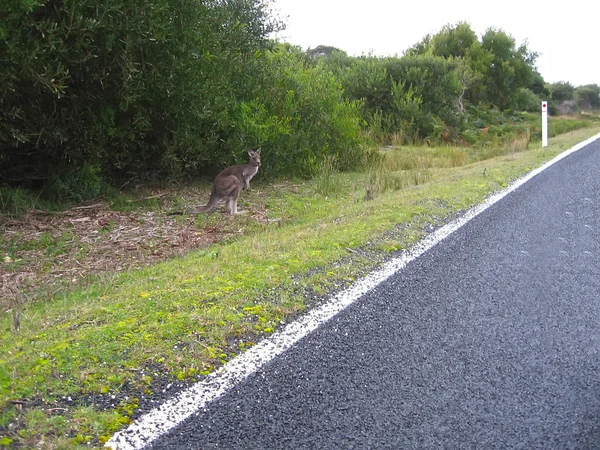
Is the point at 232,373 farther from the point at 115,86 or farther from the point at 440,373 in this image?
the point at 115,86

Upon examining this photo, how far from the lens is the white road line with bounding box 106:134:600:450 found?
308 cm

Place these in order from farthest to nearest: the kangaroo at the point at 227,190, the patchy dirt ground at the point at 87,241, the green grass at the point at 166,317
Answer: the kangaroo at the point at 227,190, the patchy dirt ground at the point at 87,241, the green grass at the point at 166,317

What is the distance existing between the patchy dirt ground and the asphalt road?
400 cm

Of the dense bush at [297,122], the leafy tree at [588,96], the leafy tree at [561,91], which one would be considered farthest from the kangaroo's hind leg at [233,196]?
the leafy tree at [588,96]

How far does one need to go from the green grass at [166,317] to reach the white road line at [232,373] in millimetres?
92

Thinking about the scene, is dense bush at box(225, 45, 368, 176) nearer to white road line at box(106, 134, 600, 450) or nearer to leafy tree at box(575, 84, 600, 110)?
white road line at box(106, 134, 600, 450)

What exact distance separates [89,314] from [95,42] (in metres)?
5.61

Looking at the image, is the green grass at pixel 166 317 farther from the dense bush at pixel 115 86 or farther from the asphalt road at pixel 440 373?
the dense bush at pixel 115 86

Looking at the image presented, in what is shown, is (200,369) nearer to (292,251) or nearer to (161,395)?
(161,395)

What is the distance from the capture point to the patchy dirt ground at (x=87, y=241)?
25.1ft

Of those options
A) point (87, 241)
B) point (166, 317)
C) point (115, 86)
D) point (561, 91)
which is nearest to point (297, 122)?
point (115, 86)

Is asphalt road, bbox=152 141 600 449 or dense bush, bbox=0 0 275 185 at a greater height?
dense bush, bbox=0 0 275 185

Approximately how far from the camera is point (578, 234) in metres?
7.39

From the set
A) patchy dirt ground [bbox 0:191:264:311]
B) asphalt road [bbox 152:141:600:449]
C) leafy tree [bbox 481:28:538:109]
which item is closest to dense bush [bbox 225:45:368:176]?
patchy dirt ground [bbox 0:191:264:311]
